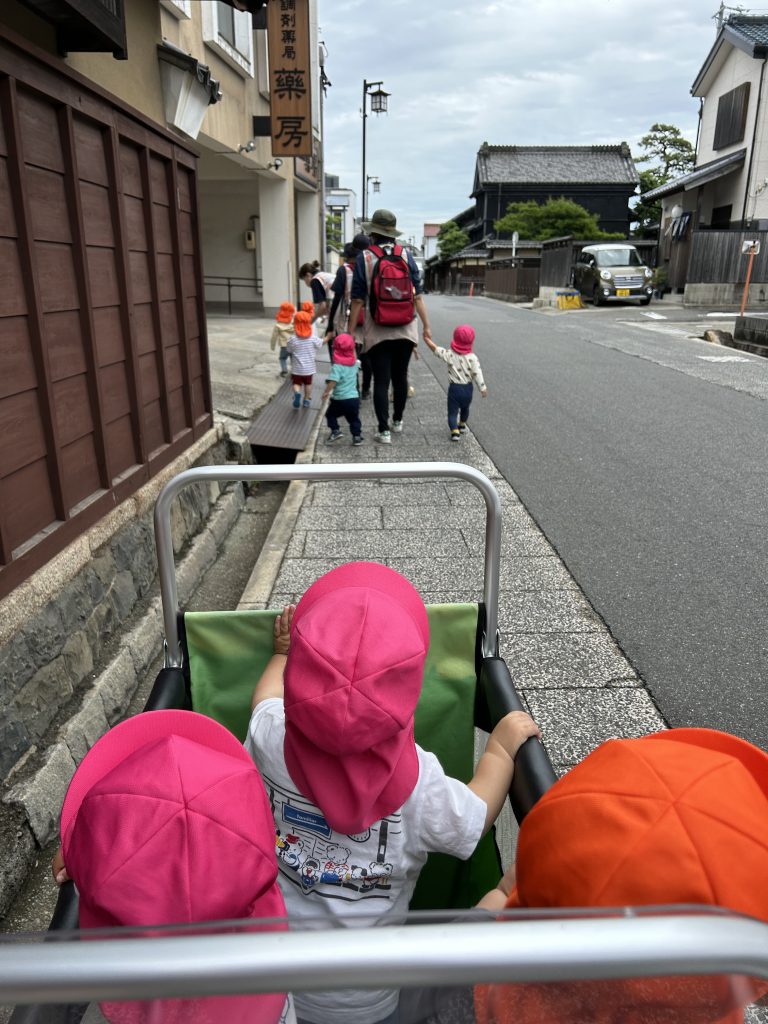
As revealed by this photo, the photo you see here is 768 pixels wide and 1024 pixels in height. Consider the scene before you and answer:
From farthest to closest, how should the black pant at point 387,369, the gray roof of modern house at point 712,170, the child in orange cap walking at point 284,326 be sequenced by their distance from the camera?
the gray roof of modern house at point 712,170
the child in orange cap walking at point 284,326
the black pant at point 387,369

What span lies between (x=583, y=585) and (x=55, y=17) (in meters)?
3.67

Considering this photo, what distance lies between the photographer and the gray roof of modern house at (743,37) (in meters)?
23.4

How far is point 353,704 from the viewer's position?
1228 millimetres

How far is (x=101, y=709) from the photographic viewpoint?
3.38 meters

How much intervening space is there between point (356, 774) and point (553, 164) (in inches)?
2066

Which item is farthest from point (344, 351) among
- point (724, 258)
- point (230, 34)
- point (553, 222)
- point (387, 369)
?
point (553, 222)

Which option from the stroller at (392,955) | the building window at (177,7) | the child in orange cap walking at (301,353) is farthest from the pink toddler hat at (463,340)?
the stroller at (392,955)

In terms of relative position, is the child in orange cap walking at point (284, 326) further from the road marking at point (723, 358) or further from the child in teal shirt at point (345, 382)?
the road marking at point (723, 358)

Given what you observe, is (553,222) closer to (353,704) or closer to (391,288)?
(391,288)

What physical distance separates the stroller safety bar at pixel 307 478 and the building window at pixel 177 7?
24.1 feet

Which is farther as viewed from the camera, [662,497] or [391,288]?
[391,288]

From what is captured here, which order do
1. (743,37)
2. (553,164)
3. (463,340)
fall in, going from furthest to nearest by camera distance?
(553,164) → (743,37) → (463,340)

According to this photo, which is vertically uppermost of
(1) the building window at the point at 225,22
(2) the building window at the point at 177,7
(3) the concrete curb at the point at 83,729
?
(1) the building window at the point at 225,22

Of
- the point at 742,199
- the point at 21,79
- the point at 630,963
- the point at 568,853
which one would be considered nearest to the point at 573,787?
the point at 568,853
